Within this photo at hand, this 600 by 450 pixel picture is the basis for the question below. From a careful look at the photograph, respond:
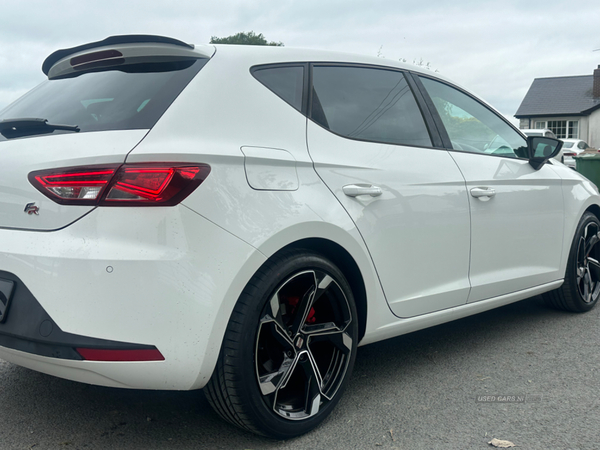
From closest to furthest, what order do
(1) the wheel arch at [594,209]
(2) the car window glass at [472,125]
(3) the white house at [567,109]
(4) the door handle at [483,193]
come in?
(4) the door handle at [483,193] → (2) the car window glass at [472,125] → (1) the wheel arch at [594,209] → (3) the white house at [567,109]

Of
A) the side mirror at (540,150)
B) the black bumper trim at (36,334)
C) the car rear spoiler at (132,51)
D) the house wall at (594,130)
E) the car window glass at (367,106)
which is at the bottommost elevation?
the house wall at (594,130)

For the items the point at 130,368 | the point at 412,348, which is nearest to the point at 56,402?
the point at 130,368

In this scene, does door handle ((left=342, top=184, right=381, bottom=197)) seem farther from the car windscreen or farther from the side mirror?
the side mirror

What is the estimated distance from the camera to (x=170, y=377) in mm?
2055

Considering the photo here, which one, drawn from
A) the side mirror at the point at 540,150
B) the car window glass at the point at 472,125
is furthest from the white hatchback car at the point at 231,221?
the side mirror at the point at 540,150

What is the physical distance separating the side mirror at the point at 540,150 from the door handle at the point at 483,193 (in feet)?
2.33

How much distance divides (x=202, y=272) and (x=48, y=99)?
45.1 inches

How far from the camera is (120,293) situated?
6.38 feet

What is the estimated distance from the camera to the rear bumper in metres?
1.95

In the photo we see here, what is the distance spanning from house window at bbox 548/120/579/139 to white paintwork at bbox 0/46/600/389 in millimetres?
44166

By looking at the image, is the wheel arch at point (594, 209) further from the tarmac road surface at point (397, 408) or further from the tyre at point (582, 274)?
the tarmac road surface at point (397, 408)

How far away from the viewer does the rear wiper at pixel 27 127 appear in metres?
2.26

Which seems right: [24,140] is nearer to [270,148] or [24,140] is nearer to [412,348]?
[270,148]

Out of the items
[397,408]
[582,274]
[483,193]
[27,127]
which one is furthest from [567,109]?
[27,127]
